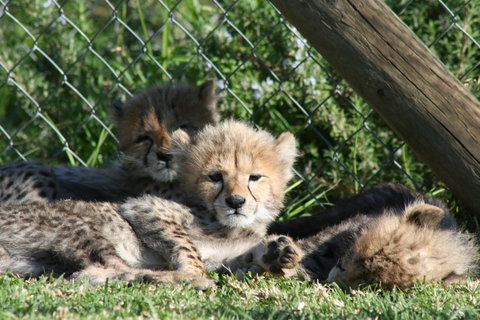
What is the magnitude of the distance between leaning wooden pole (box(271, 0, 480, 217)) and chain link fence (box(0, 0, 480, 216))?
85 cm

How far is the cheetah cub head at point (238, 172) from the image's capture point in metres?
3.93

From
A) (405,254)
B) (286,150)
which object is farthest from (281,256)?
(286,150)

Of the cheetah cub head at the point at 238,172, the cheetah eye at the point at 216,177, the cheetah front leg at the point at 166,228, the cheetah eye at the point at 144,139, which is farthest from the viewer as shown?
the cheetah eye at the point at 144,139

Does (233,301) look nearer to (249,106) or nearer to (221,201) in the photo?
(221,201)

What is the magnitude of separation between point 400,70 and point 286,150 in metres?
0.90

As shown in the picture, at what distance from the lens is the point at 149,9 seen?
307 inches

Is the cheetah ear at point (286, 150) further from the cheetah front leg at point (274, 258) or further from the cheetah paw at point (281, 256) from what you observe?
the cheetah paw at point (281, 256)

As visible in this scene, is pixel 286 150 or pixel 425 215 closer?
pixel 425 215

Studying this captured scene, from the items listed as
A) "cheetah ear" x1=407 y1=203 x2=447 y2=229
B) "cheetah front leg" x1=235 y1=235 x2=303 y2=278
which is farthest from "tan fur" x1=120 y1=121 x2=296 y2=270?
"cheetah ear" x1=407 y1=203 x2=447 y2=229

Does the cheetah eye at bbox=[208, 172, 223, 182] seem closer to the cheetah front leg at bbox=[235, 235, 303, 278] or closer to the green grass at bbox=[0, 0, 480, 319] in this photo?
the cheetah front leg at bbox=[235, 235, 303, 278]

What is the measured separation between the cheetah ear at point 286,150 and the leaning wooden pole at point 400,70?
2.23 ft

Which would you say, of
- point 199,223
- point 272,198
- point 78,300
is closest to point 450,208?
point 272,198

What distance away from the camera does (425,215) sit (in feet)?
11.7

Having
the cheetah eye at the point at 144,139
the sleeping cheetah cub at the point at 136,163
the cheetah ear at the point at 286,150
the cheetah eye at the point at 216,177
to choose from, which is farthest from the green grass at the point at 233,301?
the cheetah eye at the point at 144,139
